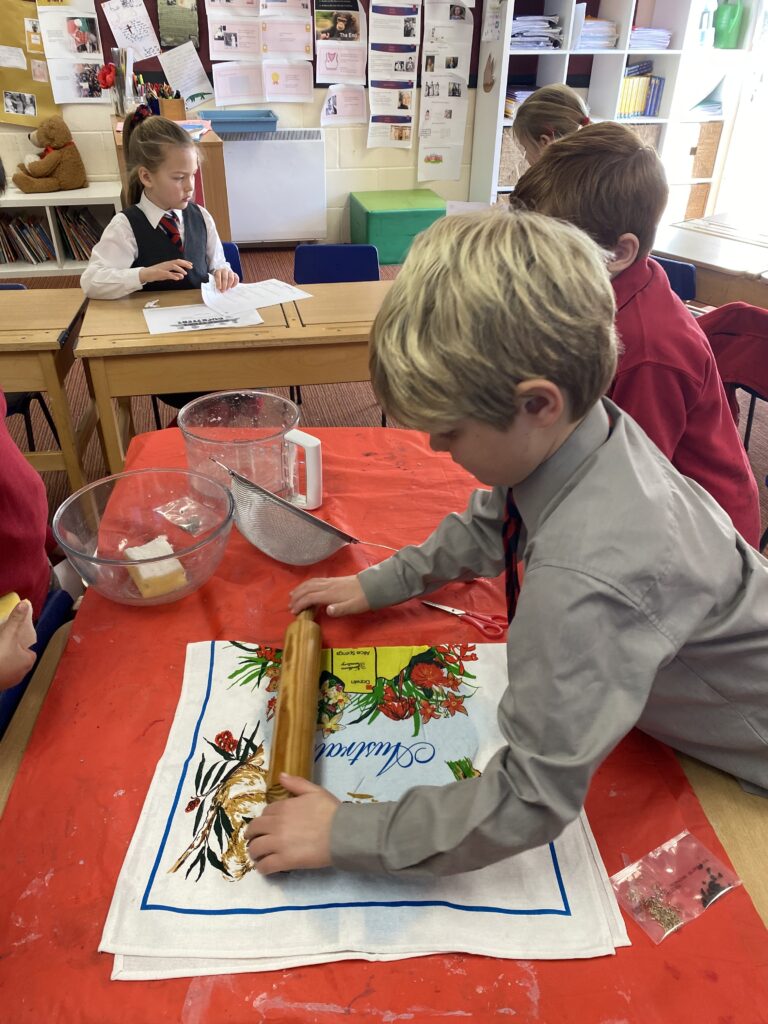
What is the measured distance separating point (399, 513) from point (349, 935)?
67 centimetres

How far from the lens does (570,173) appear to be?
119cm

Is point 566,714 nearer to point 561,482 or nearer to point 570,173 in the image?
point 561,482

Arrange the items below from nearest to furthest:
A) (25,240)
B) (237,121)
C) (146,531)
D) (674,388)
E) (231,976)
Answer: (231,976) → (146,531) → (674,388) → (25,240) → (237,121)

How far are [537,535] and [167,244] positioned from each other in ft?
7.18

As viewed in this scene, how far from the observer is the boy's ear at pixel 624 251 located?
120 centimetres

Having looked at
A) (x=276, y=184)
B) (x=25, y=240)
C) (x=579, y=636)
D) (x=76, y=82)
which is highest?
(x=76, y=82)

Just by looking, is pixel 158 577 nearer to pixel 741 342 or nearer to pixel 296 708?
pixel 296 708

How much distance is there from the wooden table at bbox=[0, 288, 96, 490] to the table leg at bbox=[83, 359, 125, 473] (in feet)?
0.40

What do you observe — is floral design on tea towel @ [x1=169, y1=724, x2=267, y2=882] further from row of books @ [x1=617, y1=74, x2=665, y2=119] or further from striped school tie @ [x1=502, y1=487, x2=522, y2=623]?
row of books @ [x1=617, y1=74, x2=665, y2=119]

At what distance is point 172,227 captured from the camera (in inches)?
95.6

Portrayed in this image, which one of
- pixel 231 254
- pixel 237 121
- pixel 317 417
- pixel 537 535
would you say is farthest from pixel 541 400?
pixel 237 121

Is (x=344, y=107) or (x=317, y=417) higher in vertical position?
(x=344, y=107)

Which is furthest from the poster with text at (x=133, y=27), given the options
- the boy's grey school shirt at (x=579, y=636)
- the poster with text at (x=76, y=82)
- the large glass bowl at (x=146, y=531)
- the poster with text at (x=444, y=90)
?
the boy's grey school shirt at (x=579, y=636)

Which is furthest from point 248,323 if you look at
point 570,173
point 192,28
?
point 192,28
